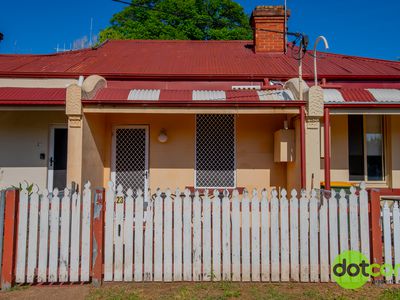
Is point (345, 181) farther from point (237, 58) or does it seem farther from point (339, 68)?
point (237, 58)

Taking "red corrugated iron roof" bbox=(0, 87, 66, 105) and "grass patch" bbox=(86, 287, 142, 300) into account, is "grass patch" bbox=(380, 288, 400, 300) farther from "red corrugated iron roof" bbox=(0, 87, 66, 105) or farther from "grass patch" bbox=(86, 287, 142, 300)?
"red corrugated iron roof" bbox=(0, 87, 66, 105)

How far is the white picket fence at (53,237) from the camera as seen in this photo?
417 cm

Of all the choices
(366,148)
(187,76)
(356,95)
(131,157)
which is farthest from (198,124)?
(366,148)

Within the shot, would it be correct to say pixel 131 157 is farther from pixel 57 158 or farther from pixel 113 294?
pixel 113 294

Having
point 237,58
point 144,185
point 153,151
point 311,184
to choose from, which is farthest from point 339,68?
point 144,185

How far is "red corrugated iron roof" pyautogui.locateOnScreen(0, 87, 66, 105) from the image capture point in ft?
21.6

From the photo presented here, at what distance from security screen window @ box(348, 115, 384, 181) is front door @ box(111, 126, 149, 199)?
511 centimetres

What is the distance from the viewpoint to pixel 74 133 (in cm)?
612

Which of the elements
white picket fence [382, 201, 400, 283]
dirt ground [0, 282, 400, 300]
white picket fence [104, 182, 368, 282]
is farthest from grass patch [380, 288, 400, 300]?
white picket fence [104, 182, 368, 282]

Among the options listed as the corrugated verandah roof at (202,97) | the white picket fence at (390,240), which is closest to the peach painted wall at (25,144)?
the corrugated verandah roof at (202,97)

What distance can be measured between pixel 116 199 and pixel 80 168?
6.97 ft

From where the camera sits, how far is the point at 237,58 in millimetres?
10562

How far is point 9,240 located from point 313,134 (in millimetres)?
5230

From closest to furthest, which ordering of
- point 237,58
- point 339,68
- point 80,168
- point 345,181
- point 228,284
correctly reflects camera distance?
point 228,284
point 80,168
point 345,181
point 339,68
point 237,58
